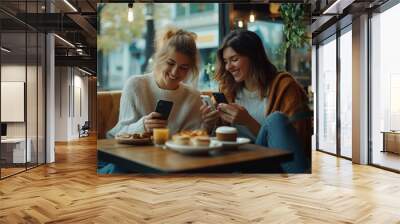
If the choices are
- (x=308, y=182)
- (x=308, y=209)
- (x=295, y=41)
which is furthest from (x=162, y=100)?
(x=308, y=182)

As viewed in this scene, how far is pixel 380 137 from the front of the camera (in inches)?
265

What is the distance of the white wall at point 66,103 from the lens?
43.8ft

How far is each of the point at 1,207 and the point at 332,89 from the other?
24.0 feet

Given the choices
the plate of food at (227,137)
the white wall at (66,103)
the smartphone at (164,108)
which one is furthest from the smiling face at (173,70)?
the white wall at (66,103)

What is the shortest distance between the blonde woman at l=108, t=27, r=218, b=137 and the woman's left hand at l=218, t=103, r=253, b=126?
0.08 metres

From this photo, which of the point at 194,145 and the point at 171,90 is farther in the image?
the point at 171,90

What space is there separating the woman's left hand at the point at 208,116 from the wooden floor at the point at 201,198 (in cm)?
99

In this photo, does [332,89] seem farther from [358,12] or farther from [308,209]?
[308,209]

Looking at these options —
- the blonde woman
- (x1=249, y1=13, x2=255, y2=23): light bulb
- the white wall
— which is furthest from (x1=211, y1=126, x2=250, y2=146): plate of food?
the white wall

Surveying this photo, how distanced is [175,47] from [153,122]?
2.24 feet

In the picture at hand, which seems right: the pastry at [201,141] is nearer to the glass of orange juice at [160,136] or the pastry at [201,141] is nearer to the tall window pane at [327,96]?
the glass of orange juice at [160,136]

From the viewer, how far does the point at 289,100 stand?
335 centimetres

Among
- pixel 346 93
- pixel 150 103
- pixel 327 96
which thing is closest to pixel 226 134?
pixel 150 103

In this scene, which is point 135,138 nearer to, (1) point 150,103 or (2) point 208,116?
(1) point 150,103
